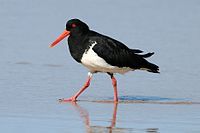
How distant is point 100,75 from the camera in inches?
513

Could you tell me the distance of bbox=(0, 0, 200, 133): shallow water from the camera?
927cm

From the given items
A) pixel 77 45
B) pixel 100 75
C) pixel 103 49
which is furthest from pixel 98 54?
pixel 100 75

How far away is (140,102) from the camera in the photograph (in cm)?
1089

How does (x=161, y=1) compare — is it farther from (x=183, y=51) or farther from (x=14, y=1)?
(x=183, y=51)

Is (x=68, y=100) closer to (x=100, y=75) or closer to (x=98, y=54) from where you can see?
(x=98, y=54)

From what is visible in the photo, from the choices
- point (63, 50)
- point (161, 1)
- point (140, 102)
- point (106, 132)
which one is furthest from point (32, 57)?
point (161, 1)

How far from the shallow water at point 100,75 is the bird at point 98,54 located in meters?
0.37

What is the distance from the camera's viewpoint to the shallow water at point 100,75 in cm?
927

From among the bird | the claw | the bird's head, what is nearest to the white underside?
the bird

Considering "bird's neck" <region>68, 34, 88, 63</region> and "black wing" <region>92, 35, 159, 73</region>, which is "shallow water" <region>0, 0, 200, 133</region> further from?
"bird's neck" <region>68, 34, 88, 63</region>

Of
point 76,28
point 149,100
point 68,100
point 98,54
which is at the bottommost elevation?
point 68,100

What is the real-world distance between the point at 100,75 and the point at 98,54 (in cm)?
190

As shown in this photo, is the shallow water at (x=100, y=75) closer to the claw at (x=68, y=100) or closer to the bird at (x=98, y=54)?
the claw at (x=68, y=100)

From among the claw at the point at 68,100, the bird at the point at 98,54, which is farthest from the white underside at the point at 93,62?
the claw at the point at 68,100
